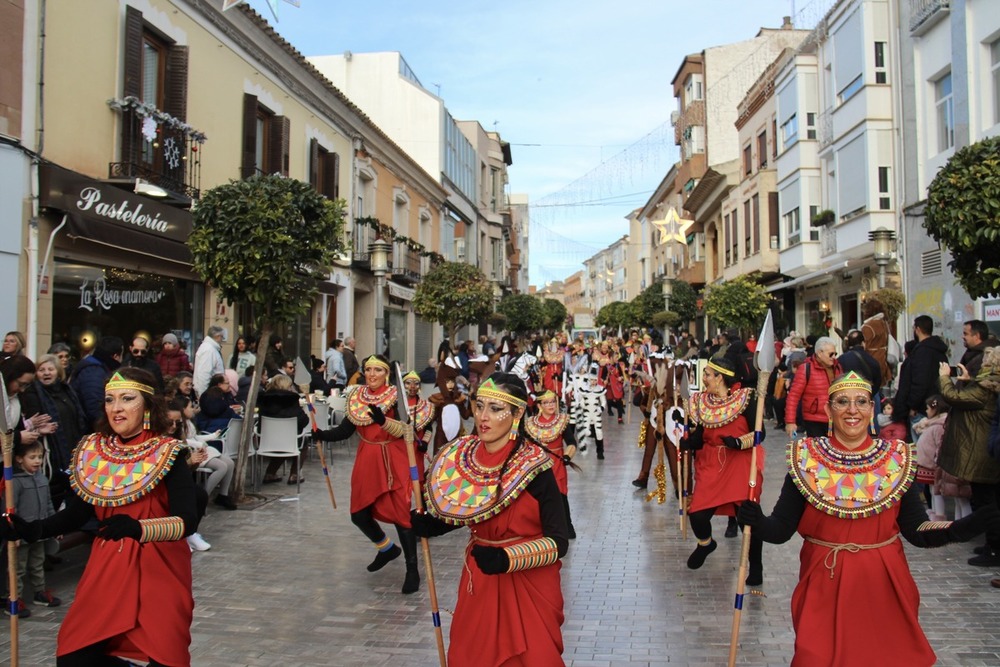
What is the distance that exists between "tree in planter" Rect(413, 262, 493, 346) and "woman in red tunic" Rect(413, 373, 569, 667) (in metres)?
20.7

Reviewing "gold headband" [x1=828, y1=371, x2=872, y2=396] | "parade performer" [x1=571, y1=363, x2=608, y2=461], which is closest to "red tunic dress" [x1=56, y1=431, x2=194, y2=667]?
"gold headband" [x1=828, y1=371, x2=872, y2=396]

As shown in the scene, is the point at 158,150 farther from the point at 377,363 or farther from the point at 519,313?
the point at 519,313

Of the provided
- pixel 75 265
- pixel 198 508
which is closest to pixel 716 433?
pixel 198 508

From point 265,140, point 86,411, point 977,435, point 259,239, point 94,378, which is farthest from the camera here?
point 265,140

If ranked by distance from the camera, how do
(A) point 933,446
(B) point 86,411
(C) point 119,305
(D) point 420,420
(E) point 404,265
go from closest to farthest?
(D) point 420,420 < (B) point 86,411 < (A) point 933,446 < (C) point 119,305 < (E) point 404,265

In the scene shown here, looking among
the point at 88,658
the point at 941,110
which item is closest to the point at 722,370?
the point at 88,658

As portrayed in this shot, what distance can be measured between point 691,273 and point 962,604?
3669cm

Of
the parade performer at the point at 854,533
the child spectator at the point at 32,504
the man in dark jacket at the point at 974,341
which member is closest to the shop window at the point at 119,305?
the child spectator at the point at 32,504

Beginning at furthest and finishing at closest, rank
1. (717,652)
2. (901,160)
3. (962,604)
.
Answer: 1. (901,160)
2. (962,604)
3. (717,652)

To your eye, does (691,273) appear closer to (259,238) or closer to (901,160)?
(901,160)

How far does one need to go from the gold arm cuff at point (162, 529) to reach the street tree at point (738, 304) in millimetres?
21314

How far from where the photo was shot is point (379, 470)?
6.65 metres

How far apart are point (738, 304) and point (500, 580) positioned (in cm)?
2110

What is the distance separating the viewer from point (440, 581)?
6.66 metres
